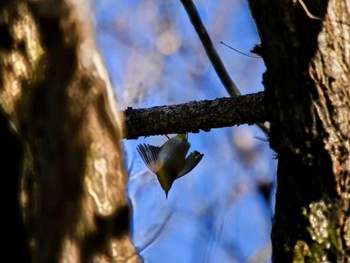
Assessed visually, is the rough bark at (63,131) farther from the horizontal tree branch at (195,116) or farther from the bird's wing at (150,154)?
the bird's wing at (150,154)

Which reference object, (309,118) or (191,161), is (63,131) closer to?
(309,118)

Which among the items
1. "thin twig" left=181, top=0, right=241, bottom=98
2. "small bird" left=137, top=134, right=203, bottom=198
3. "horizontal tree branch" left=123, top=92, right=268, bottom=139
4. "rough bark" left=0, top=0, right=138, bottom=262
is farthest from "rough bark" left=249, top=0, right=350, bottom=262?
"thin twig" left=181, top=0, right=241, bottom=98

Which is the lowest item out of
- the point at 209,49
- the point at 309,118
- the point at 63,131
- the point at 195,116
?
the point at 63,131

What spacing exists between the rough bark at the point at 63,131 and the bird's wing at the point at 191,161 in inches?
66.9

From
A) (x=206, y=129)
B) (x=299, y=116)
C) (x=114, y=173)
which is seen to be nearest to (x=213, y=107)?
(x=206, y=129)

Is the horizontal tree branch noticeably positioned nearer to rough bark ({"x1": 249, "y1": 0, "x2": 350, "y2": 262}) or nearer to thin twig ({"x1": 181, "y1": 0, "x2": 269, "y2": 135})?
thin twig ({"x1": 181, "y1": 0, "x2": 269, "y2": 135})

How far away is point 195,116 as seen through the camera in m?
4.26

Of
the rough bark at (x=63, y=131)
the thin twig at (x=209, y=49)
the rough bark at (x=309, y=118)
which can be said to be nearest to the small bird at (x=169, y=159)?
the thin twig at (x=209, y=49)

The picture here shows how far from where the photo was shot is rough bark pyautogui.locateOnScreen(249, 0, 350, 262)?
3.14 m

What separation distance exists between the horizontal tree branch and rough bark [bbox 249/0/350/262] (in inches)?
32.0

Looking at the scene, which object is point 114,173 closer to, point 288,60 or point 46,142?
point 46,142

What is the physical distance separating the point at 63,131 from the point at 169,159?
1818 mm

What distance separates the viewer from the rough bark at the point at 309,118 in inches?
124

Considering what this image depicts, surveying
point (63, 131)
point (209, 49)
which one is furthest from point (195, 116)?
point (63, 131)
